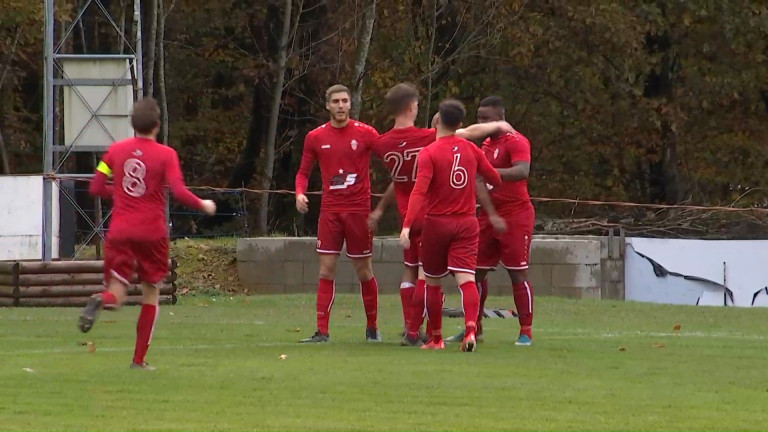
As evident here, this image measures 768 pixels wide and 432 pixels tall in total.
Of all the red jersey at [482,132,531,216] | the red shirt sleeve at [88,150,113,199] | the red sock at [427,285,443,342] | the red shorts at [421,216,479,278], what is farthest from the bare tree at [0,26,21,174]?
the red shirt sleeve at [88,150,113,199]

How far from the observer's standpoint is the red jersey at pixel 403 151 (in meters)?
12.9

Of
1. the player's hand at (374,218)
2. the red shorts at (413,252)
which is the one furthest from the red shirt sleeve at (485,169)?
the red shorts at (413,252)

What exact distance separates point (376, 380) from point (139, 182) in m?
2.19

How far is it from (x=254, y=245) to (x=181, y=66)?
1758cm

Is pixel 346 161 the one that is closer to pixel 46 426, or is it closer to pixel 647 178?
pixel 46 426

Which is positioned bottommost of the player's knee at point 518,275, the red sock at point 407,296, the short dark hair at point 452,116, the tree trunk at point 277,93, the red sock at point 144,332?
the red sock at point 144,332

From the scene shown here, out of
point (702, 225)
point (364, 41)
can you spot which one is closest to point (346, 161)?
point (702, 225)

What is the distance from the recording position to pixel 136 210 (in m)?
10.7

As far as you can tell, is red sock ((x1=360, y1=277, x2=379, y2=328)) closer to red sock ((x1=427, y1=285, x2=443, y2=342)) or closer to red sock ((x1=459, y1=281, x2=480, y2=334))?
red sock ((x1=427, y1=285, x2=443, y2=342))

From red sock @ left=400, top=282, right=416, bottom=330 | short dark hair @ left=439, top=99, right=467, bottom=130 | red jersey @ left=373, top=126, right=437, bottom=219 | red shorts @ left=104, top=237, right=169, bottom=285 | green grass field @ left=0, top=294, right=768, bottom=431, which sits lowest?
green grass field @ left=0, top=294, right=768, bottom=431

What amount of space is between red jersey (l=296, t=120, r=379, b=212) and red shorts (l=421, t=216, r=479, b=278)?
1186mm

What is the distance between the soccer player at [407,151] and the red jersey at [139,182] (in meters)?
2.52

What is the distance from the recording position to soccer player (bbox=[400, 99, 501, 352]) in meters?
12.0

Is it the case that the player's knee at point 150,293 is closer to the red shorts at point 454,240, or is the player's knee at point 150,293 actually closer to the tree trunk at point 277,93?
the red shorts at point 454,240
